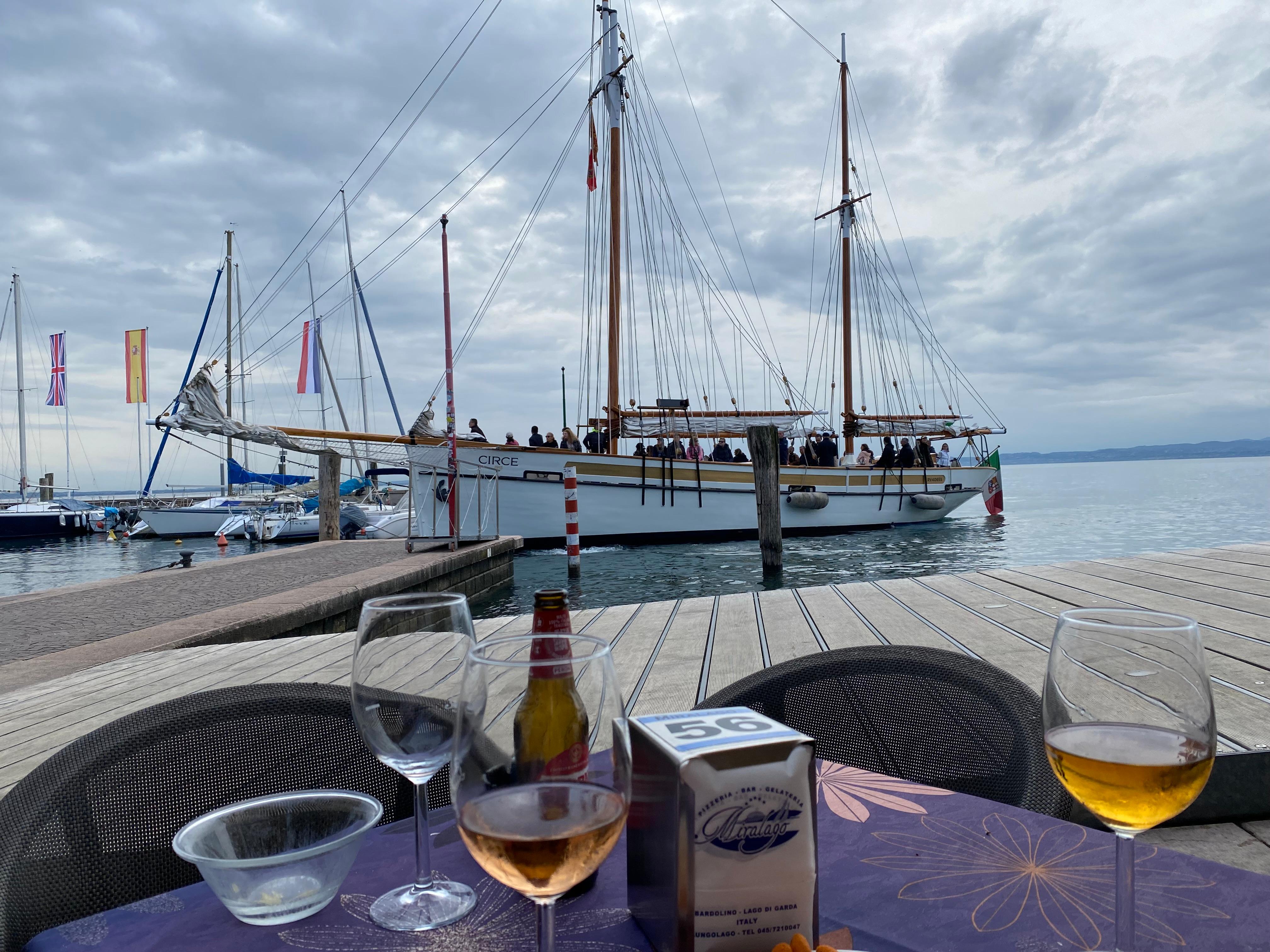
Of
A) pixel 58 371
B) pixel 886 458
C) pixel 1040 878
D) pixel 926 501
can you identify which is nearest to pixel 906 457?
Answer: pixel 886 458

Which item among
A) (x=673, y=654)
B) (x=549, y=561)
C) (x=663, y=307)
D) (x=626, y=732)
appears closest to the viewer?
(x=626, y=732)

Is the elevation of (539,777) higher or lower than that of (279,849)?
higher

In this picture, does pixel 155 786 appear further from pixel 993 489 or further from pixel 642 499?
pixel 993 489

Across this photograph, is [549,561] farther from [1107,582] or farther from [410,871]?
[410,871]

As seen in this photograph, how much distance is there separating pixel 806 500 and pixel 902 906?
20094 millimetres

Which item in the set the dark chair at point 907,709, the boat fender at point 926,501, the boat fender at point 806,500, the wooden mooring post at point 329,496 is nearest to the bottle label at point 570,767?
the dark chair at point 907,709

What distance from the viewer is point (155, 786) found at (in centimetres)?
104

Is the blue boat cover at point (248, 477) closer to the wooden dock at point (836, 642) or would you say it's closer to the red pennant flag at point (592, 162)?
the red pennant flag at point (592, 162)

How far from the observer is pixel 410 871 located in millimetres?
759

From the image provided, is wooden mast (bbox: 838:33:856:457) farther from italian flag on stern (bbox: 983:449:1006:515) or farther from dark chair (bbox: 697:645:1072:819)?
dark chair (bbox: 697:645:1072:819)

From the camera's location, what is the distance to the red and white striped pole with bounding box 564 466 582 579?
11344mm

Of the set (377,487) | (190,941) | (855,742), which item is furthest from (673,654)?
(377,487)

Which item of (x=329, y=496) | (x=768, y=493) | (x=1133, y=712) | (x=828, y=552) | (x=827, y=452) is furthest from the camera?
(x=827, y=452)

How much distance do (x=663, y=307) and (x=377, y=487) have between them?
1720 cm
